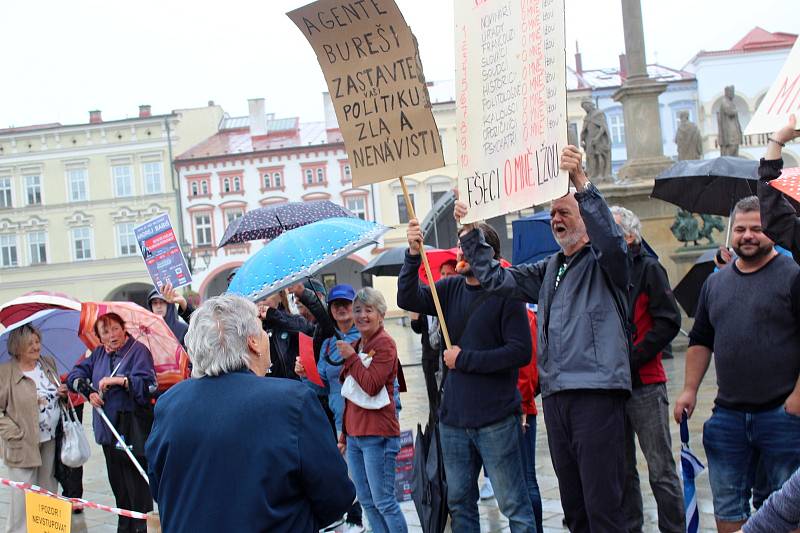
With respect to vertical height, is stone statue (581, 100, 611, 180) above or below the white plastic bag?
above

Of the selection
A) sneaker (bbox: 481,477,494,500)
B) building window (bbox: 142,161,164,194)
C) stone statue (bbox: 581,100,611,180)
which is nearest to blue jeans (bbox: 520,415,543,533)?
sneaker (bbox: 481,477,494,500)

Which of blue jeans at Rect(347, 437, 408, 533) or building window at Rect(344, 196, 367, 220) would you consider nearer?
blue jeans at Rect(347, 437, 408, 533)

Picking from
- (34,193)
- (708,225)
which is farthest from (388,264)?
(34,193)

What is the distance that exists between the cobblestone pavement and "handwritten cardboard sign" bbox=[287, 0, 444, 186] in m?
2.78

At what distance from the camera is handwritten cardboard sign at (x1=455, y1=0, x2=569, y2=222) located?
4.55 metres

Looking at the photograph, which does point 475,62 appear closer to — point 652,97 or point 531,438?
point 531,438

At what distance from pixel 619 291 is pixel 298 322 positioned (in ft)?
9.94

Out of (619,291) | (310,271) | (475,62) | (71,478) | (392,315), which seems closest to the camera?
(619,291)

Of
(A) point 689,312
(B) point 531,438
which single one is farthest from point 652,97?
(B) point 531,438

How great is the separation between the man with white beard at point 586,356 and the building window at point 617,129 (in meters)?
52.0

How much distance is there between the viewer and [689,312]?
27.8 feet

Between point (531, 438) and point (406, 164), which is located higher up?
point (406, 164)

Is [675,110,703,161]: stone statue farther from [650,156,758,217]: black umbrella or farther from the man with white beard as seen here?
the man with white beard

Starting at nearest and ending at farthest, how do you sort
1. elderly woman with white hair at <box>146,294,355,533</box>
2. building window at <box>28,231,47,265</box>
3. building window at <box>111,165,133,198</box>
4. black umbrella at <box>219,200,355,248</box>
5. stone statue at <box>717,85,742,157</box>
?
elderly woman with white hair at <box>146,294,355,533</box>, black umbrella at <box>219,200,355,248</box>, stone statue at <box>717,85,742,157</box>, building window at <box>111,165,133,198</box>, building window at <box>28,231,47,265</box>
